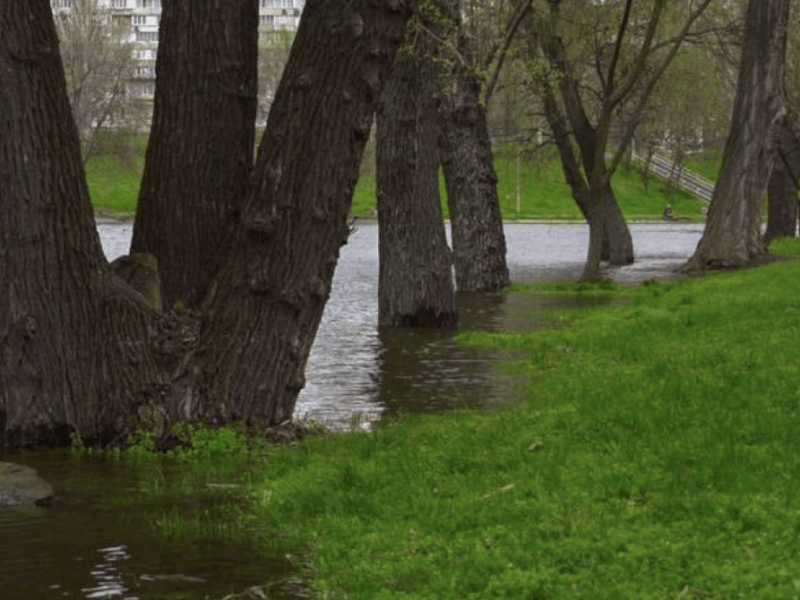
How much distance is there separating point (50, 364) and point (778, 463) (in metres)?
5.31

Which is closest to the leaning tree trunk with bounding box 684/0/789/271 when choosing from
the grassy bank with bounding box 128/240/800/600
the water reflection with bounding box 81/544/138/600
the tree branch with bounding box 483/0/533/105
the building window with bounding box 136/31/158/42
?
the tree branch with bounding box 483/0/533/105

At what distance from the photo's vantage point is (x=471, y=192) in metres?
29.3

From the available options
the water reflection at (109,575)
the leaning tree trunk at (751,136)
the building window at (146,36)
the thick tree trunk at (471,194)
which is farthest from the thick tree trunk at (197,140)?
the building window at (146,36)

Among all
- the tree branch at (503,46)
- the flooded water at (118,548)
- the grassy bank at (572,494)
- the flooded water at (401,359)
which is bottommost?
the flooded water at (401,359)

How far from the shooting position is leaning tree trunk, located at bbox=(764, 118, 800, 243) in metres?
41.0

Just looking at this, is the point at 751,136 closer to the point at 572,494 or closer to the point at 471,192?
the point at 471,192

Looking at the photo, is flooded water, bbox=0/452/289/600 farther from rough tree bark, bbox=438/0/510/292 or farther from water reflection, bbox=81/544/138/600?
rough tree bark, bbox=438/0/510/292

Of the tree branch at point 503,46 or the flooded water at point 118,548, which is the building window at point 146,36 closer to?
the tree branch at point 503,46

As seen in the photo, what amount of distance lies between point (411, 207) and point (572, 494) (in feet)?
42.2

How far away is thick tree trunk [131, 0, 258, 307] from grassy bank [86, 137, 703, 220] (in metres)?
75.8

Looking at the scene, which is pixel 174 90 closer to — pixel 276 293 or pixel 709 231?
pixel 276 293

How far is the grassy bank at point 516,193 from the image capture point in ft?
313

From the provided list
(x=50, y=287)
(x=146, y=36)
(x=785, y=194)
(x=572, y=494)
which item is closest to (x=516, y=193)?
(x=146, y=36)

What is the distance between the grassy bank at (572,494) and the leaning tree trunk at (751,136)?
16.4m
